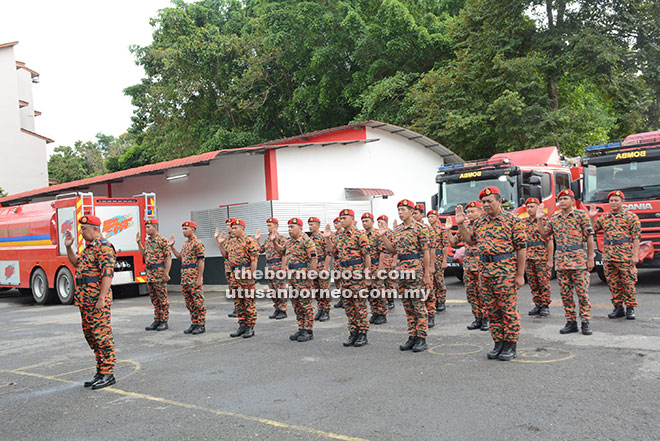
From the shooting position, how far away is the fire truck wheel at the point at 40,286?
1608cm

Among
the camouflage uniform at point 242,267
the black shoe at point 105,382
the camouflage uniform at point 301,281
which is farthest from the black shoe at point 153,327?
the black shoe at point 105,382

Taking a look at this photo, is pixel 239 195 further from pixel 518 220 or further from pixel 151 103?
pixel 151 103

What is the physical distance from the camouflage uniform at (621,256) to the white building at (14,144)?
38.7 meters

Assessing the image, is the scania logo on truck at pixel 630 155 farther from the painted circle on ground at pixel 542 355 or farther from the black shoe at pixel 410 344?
the black shoe at pixel 410 344

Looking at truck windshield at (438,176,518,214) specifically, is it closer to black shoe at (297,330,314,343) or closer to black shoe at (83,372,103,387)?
black shoe at (297,330,314,343)

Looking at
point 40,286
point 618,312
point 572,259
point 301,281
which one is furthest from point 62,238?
point 618,312

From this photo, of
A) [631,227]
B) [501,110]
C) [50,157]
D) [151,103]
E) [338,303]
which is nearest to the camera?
[631,227]

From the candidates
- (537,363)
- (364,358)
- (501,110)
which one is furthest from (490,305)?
(501,110)

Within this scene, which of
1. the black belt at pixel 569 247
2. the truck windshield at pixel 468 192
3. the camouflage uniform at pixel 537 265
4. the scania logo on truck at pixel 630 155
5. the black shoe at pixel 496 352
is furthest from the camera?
the truck windshield at pixel 468 192

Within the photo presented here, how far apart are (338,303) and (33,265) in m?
10.3

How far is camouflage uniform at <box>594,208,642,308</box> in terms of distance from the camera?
8.25m

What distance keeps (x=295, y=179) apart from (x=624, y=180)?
8.96 m

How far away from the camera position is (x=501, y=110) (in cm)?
2105

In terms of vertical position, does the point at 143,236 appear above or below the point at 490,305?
above
